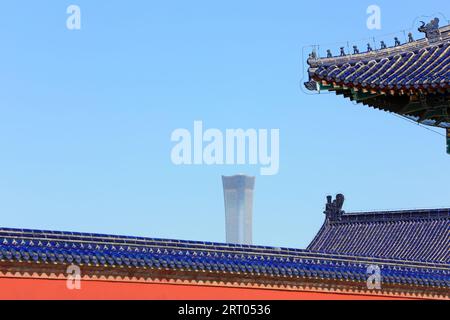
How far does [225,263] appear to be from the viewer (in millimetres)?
17391

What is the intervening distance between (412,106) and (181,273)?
5.06m

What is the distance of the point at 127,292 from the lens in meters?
16.3

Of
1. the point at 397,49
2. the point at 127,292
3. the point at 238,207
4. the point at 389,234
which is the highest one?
the point at 238,207

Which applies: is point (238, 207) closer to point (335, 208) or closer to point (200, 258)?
point (335, 208)

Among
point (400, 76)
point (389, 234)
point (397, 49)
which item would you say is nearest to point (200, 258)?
point (400, 76)

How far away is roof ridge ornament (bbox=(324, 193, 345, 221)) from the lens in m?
34.3

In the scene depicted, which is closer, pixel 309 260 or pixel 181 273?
pixel 181 273

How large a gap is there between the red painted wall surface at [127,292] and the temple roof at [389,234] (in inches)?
516

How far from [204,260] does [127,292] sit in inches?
59.1

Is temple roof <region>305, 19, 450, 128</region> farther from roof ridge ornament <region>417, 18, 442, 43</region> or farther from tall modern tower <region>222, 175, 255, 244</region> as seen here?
tall modern tower <region>222, 175, 255, 244</region>
